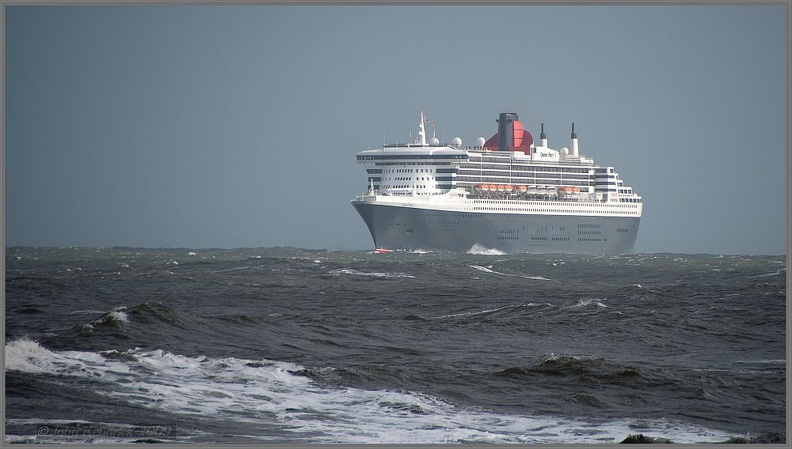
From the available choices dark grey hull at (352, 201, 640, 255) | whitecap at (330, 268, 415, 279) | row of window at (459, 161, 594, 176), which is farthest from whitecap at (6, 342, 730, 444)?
row of window at (459, 161, 594, 176)

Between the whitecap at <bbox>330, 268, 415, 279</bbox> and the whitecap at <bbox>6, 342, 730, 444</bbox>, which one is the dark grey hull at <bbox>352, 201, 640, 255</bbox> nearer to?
the whitecap at <bbox>330, 268, 415, 279</bbox>

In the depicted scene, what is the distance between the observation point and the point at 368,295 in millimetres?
32344

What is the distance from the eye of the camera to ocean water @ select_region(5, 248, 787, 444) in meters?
12.6

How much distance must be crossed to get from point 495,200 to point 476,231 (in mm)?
3452

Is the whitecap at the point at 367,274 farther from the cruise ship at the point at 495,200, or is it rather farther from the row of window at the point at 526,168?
the row of window at the point at 526,168

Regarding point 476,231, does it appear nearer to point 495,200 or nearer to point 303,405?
point 495,200

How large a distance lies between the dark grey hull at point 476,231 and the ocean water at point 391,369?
1774 inches

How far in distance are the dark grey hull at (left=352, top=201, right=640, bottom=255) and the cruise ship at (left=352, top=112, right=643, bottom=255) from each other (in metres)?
0.07

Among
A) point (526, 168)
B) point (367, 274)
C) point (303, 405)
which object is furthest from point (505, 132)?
point (303, 405)

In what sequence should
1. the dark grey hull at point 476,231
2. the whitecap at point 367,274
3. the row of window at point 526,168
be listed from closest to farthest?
the whitecap at point 367,274
the dark grey hull at point 476,231
the row of window at point 526,168

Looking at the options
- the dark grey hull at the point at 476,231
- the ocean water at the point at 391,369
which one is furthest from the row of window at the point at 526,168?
the ocean water at the point at 391,369

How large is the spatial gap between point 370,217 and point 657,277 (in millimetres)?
32905

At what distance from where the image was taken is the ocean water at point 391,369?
41.5 ft

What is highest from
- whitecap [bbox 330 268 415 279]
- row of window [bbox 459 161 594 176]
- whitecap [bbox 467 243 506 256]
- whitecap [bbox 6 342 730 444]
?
row of window [bbox 459 161 594 176]
